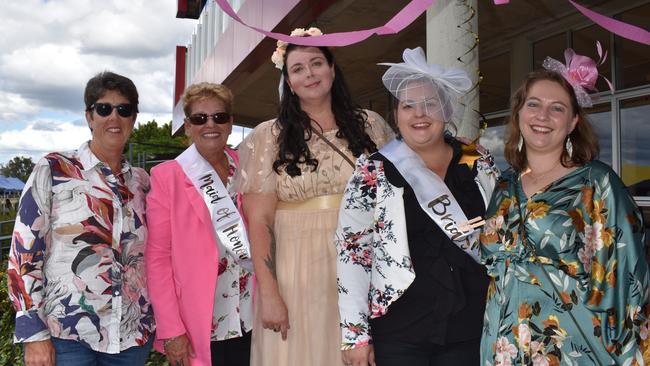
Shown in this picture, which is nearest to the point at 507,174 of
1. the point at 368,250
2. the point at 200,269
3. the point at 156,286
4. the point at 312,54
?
the point at 368,250

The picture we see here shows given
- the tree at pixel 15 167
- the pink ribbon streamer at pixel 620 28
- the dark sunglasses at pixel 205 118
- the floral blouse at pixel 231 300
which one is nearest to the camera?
the pink ribbon streamer at pixel 620 28

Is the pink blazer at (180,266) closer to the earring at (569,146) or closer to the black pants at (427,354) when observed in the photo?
the black pants at (427,354)

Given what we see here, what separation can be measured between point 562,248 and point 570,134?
0.51 m

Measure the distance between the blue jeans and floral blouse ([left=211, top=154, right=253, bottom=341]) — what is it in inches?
15.8

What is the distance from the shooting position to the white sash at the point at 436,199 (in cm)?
216

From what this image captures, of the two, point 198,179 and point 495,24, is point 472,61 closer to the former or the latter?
point 198,179

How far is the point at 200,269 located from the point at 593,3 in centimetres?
583

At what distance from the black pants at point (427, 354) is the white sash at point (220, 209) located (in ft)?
2.75

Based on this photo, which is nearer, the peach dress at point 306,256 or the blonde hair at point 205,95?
the peach dress at point 306,256

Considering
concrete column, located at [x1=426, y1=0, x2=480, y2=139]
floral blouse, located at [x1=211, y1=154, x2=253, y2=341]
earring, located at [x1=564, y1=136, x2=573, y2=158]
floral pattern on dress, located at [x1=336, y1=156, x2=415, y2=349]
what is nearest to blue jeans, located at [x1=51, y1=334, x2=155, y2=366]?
floral blouse, located at [x1=211, y1=154, x2=253, y2=341]

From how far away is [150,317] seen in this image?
103 inches

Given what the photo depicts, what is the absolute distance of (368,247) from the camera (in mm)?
2252

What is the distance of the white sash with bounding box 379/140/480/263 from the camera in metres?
2.16

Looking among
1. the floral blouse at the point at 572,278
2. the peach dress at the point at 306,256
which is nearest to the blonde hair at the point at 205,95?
the peach dress at the point at 306,256
